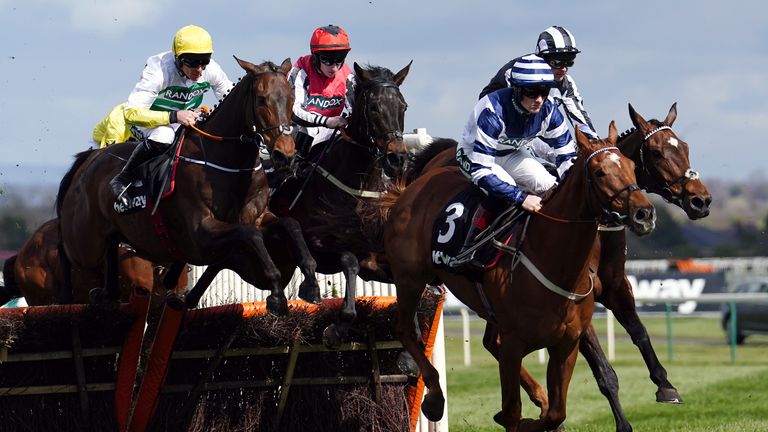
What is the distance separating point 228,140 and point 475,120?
1.54 metres

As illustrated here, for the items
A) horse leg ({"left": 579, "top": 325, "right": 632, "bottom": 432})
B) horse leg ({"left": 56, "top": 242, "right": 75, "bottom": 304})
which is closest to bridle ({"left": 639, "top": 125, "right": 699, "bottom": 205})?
horse leg ({"left": 579, "top": 325, "right": 632, "bottom": 432})

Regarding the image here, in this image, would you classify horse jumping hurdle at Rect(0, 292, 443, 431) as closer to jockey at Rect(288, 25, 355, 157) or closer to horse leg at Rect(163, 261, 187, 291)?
horse leg at Rect(163, 261, 187, 291)

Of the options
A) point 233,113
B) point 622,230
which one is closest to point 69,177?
point 233,113

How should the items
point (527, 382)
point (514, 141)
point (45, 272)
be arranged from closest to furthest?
point (514, 141) < point (527, 382) < point (45, 272)

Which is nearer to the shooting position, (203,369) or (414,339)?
(203,369)

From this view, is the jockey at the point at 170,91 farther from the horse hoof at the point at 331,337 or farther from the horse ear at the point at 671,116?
the horse ear at the point at 671,116

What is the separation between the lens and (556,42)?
7.75 meters

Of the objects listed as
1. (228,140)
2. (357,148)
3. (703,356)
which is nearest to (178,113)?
(228,140)

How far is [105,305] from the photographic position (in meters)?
7.12

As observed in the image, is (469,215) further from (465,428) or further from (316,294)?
(465,428)

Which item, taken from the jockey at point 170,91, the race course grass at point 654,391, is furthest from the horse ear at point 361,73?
the race course grass at point 654,391

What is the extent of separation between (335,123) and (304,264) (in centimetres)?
118

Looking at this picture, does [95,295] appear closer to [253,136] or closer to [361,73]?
[253,136]

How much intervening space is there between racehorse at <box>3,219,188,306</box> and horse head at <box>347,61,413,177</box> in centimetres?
228
